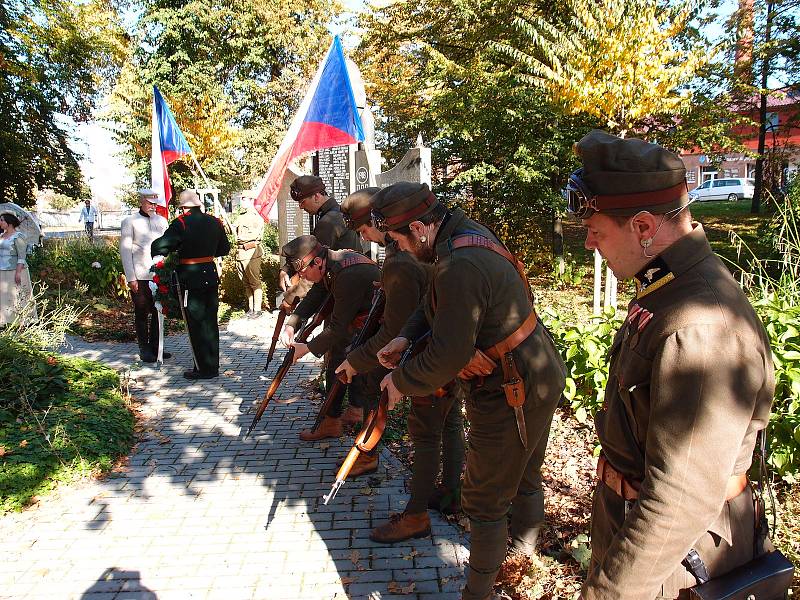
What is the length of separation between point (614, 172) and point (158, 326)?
756 centimetres

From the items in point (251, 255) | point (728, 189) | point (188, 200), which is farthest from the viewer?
point (728, 189)

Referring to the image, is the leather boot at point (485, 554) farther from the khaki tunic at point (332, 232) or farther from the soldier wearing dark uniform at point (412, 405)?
the khaki tunic at point (332, 232)

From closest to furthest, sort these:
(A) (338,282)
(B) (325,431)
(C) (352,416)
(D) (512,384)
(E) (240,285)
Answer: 1. (D) (512,384)
2. (A) (338,282)
3. (B) (325,431)
4. (C) (352,416)
5. (E) (240,285)

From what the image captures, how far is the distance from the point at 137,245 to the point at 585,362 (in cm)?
600

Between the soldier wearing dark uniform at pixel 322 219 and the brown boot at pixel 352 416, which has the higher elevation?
the soldier wearing dark uniform at pixel 322 219

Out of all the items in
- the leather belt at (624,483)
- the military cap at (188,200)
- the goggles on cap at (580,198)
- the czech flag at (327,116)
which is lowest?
the leather belt at (624,483)

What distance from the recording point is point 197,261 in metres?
7.05

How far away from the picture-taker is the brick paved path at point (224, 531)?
3.37m

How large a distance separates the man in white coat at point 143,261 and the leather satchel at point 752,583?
766 cm

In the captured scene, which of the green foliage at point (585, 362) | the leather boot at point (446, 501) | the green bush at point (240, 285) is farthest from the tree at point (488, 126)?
the leather boot at point (446, 501)

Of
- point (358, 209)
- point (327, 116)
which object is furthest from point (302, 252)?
point (327, 116)

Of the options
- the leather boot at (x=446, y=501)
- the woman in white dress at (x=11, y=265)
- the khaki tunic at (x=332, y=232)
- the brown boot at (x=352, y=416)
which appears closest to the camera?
the leather boot at (x=446, y=501)

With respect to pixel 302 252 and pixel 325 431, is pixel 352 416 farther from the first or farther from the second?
pixel 302 252

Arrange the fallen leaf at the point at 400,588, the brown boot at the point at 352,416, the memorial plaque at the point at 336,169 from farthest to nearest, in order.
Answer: the memorial plaque at the point at 336,169
the brown boot at the point at 352,416
the fallen leaf at the point at 400,588
